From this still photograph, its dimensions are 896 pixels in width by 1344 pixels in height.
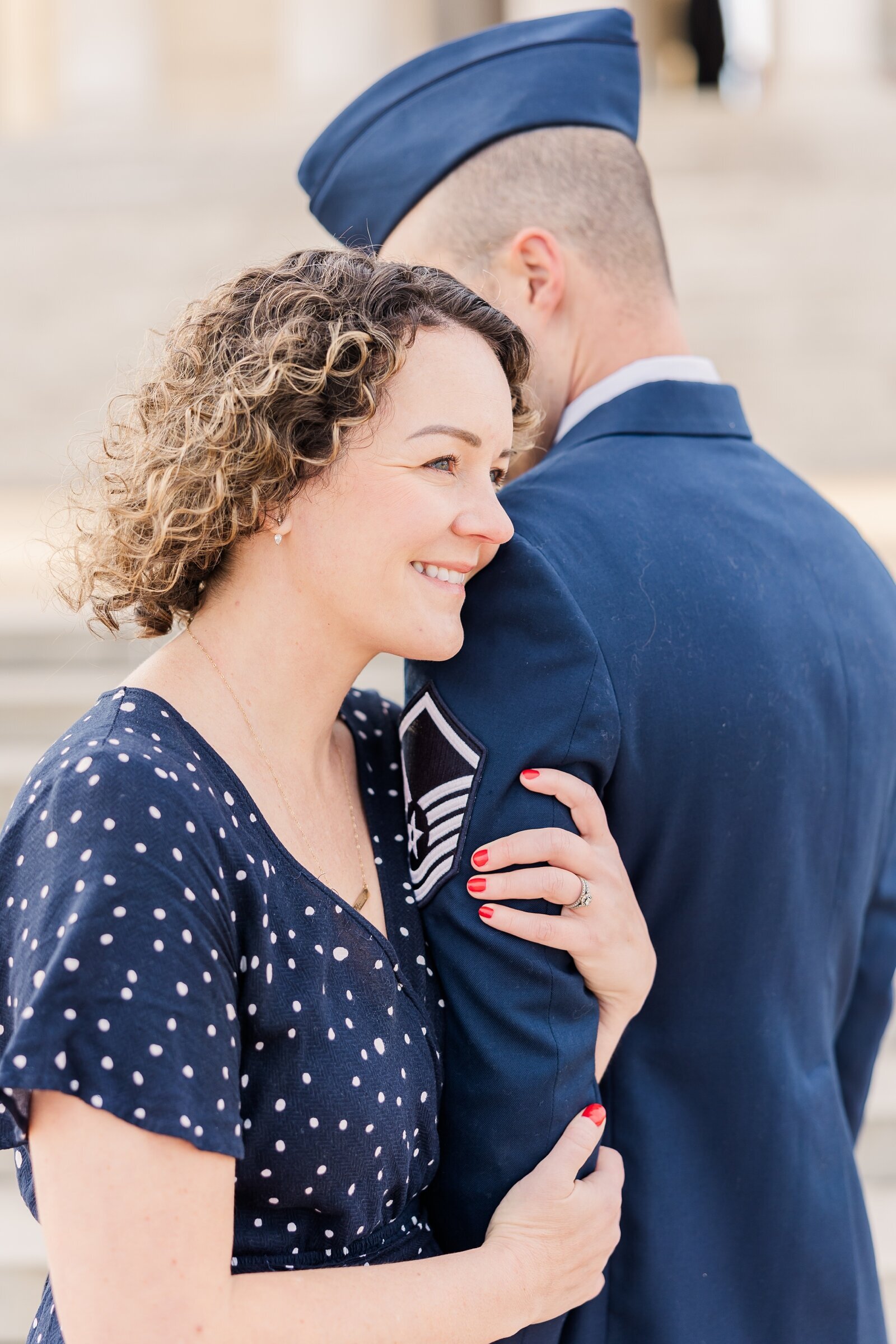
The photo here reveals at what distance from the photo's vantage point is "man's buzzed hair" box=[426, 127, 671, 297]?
1562mm

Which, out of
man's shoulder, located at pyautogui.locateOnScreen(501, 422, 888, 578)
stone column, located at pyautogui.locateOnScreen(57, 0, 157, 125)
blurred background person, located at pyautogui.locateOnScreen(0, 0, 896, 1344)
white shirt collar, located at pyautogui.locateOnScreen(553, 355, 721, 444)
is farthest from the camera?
stone column, located at pyautogui.locateOnScreen(57, 0, 157, 125)

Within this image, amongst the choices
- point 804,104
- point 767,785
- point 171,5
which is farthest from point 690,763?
point 171,5

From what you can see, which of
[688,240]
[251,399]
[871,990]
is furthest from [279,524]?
[688,240]

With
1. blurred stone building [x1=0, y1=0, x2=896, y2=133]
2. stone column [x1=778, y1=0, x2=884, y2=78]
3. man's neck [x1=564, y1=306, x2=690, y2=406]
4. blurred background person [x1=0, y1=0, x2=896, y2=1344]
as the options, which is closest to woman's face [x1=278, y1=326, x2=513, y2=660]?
man's neck [x1=564, y1=306, x2=690, y2=406]

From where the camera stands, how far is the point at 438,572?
1.22 metres

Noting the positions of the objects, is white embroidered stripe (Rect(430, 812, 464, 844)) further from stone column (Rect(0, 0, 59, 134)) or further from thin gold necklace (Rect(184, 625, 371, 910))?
stone column (Rect(0, 0, 59, 134))

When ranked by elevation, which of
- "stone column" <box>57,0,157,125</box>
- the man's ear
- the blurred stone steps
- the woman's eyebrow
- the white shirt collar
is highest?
"stone column" <box>57,0,157,125</box>

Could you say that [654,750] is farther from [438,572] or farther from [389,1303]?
[389,1303]

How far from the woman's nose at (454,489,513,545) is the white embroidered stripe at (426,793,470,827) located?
9.7 inches

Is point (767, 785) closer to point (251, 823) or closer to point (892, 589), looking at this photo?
point (892, 589)

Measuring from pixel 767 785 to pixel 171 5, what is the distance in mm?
13935

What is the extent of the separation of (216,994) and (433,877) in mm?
317

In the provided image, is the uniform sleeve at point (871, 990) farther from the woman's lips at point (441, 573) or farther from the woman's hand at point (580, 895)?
the woman's lips at point (441, 573)

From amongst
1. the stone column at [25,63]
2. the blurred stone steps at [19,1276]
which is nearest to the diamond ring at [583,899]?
the blurred stone steps at [19,1276]
